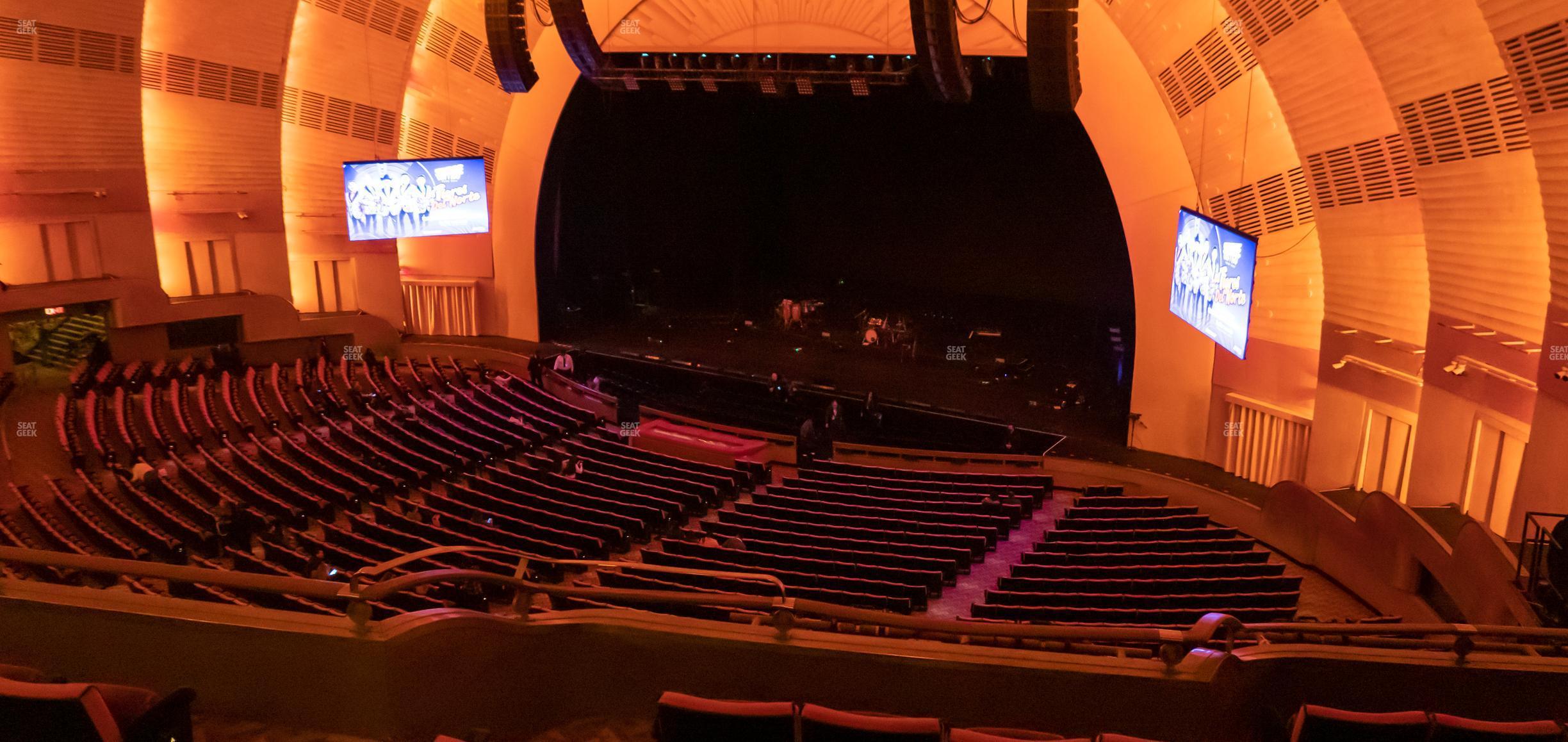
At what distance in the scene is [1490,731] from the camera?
11.3ft

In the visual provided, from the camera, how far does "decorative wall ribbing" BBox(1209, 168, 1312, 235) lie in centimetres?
1402

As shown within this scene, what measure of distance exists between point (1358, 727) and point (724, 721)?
225cm

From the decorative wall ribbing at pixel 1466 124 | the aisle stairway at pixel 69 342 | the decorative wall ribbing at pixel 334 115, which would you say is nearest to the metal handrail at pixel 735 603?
the decorative wall ribbing at pixel 1466 124

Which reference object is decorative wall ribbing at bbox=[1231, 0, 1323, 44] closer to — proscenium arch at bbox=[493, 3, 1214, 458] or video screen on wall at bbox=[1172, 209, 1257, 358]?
video screen on wall at bbox=[1172, 209, 1257, 358]

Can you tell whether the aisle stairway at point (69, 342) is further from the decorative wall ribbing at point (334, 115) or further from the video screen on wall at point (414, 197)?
the decorative wall ribbing at point (334, 115)

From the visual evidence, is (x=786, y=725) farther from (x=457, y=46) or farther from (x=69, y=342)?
(x=457, y=46)

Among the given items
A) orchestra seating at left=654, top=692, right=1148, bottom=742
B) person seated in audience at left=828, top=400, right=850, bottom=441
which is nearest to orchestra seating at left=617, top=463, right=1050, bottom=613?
person seated in audience at left=828, top=400, right=850, bottom=441

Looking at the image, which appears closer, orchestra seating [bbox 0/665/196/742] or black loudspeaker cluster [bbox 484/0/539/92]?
orchestra seating [bbox 0/665/196/742]

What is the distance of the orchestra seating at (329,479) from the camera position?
8539 millimetres

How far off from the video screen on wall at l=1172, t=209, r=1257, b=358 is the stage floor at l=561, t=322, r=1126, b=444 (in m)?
3.19

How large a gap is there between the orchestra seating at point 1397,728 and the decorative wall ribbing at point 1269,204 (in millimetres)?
11442

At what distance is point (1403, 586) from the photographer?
375 inches

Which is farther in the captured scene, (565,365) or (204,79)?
(565,365)

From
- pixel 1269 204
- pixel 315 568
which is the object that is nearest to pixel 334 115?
pixel 315 568
